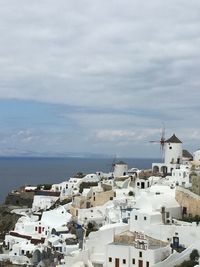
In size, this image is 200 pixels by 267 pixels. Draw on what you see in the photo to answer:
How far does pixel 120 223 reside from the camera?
3953 centimetres

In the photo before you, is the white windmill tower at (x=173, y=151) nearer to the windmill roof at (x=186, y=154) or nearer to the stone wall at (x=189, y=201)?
the windmill roof at (x=186, y=154)

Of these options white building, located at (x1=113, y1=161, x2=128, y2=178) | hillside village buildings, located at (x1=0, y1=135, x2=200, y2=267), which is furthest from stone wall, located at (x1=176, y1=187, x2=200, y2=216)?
white building, located at (x1=113, y1=161, x2=128, y2=178)

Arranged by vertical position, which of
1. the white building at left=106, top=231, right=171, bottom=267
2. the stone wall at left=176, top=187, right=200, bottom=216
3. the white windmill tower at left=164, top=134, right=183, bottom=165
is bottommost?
the white building at left=106, top=231, right=171, bottom=267


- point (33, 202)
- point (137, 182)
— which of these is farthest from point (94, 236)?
point (33, 202)

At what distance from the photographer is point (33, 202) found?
64.7 metres

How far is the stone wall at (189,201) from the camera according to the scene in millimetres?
41906

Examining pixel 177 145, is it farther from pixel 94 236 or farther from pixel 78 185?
pixel 94 236

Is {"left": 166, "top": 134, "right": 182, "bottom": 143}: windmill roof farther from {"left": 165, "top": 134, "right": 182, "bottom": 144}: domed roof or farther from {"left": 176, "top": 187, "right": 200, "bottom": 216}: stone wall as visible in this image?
{"left": 176, "top": 187, "right": 200, "bottom": 216}: stone wall

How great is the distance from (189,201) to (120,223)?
20.2 ft

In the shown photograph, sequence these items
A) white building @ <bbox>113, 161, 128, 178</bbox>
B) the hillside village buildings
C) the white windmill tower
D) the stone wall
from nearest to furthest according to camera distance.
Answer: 1. the hillside village buildings
2. the stone wall
3. the white windmill tower
4. white building @ <bbox>113, 161, 128, 178</bbox>

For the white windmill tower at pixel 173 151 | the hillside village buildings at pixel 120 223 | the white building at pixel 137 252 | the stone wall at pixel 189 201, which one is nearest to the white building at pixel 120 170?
the hillside village buildings at pixel 120 223

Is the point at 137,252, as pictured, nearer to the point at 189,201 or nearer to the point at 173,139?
the point at 189,201

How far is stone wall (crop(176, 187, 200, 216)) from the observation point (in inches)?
1650

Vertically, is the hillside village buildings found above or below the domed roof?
below
